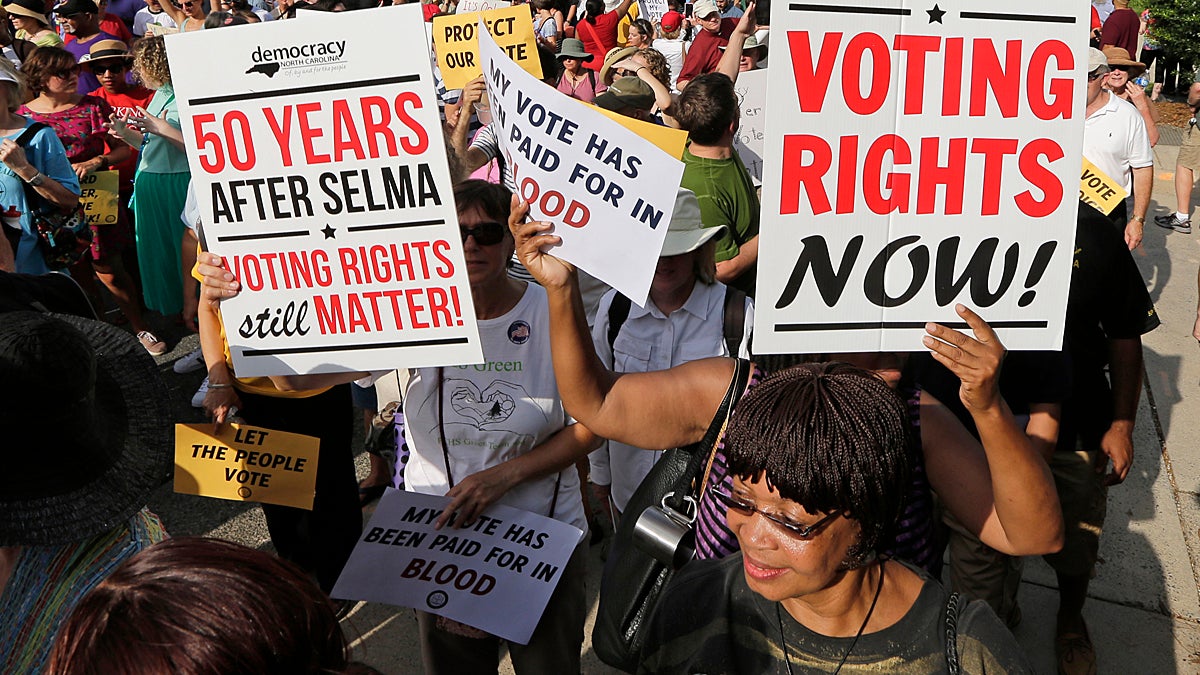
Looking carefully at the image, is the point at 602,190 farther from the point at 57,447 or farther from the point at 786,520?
the point at 57,447

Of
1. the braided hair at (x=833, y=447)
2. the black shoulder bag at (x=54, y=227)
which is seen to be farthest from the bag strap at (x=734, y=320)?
the black shoulder bag at (x=54, y=227)

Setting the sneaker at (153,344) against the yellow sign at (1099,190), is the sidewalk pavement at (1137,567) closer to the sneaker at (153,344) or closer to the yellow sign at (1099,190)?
the yellow sign at (1099,190)

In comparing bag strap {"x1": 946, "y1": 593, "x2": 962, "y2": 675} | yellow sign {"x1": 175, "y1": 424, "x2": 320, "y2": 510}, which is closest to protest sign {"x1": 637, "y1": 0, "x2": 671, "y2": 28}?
yellow sign {"x1": 175, "y1": 424, "x2": 320, "y2": 510}

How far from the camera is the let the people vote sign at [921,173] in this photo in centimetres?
222

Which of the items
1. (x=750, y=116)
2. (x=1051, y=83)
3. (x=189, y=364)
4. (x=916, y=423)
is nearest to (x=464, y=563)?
(x=916, y=423)

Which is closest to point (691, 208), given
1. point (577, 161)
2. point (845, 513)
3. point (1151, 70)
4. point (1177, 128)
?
point (577, 161)

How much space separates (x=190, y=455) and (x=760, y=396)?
2134mm

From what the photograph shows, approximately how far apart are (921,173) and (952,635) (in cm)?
107

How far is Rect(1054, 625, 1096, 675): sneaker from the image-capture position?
12.0 feet

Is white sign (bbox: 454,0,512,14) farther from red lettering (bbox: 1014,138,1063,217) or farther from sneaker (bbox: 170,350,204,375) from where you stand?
red lettering (bbox: 1014,138,1063,217)

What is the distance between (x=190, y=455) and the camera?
3.18 m

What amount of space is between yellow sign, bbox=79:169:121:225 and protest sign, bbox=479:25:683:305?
15.9ft

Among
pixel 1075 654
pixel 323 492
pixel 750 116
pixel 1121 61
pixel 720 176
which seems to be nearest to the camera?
pixel 1075 654

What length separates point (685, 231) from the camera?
3387mm
